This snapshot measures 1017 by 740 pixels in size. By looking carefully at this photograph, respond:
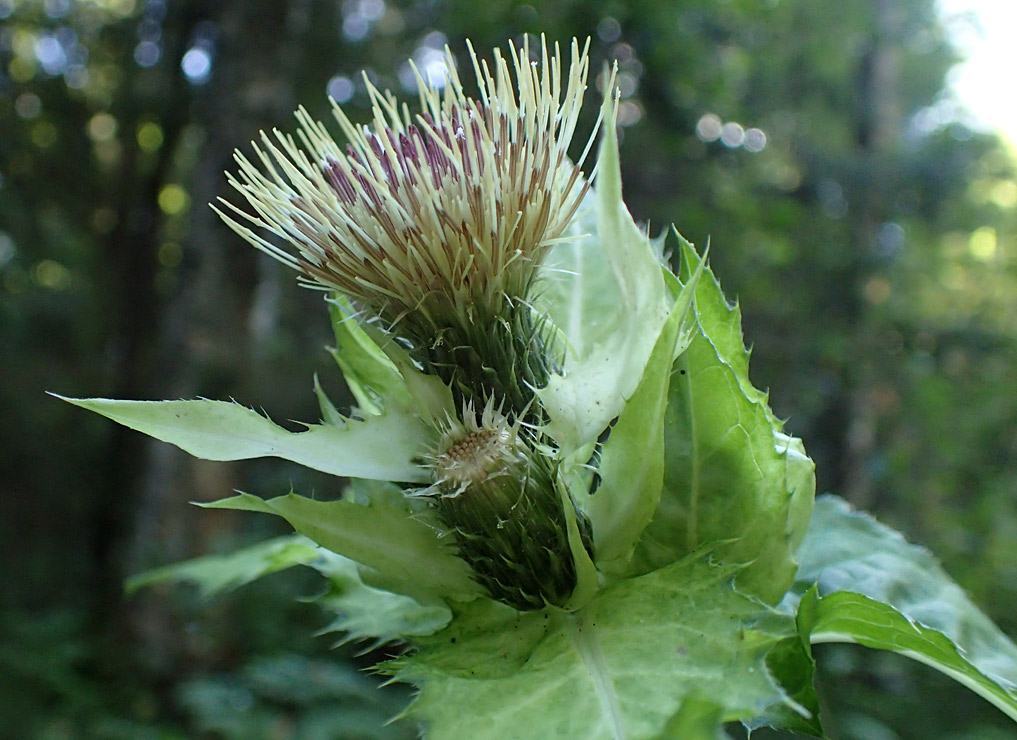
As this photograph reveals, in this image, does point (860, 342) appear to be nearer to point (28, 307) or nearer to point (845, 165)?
point (845, 165)

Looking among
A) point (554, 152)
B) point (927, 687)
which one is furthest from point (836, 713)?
point (554, 152)

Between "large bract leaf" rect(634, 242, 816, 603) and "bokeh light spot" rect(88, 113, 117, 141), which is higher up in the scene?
"bokeh light spot" rect(88, 113, 117, 141)

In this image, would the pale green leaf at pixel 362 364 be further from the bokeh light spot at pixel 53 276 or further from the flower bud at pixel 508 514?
the bokeh light spot at pixel 53 276

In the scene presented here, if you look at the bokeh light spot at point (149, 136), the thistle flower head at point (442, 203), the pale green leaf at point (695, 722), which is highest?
the bokeh light spot at point (149, 136)

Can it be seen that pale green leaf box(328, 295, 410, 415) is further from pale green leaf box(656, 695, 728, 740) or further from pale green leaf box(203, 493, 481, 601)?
pale green leaf box(656, 695, 728, 740)

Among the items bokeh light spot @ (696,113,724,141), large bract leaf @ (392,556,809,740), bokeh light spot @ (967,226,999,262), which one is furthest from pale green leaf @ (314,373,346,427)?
bokeh light spot @ (967,226,999,262)

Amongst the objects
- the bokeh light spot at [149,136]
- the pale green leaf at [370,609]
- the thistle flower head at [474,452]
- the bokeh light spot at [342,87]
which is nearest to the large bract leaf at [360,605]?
the pale green leaf at [370,609]

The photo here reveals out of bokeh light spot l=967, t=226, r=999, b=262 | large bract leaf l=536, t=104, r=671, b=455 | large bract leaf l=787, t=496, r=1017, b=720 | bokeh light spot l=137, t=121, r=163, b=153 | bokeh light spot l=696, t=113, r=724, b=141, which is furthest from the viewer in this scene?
bokeh light spot l=967, t=226, r=999, b=262
